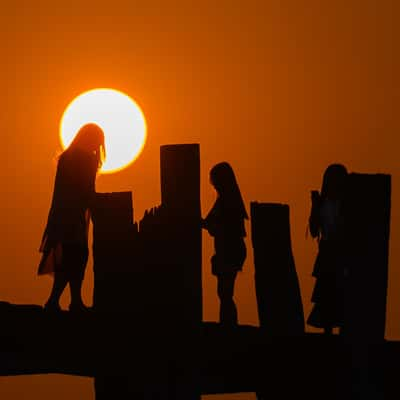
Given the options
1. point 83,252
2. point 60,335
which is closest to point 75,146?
point 83,252

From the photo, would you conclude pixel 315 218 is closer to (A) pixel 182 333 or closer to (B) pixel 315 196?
(B) pixel 315 196

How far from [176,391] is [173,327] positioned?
1.32 feet

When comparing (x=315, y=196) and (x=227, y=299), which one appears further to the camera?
(x=227, y=299)

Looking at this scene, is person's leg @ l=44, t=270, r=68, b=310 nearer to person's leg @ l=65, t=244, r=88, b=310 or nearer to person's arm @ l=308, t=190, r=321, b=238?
person's leg @ l=65, t=244, r=88, b=310

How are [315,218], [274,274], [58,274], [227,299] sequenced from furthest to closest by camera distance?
[227,299] < [315,218] < [58,274] < [274,274]

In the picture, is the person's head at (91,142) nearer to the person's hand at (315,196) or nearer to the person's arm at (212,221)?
the person's arm at (212,221)

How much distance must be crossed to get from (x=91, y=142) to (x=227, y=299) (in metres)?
1.98

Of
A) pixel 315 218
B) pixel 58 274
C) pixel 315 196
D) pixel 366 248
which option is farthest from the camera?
pixel 315 196

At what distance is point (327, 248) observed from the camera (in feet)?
27.8

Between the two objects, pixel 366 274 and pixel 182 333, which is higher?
pixel 366 274

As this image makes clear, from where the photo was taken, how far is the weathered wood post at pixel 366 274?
238 inches

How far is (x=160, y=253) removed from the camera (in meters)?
5.99

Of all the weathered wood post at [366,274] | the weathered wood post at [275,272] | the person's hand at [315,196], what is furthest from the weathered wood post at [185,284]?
the person's hand at [315,196]

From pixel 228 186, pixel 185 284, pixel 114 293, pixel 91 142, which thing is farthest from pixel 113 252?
pixel 228 186
